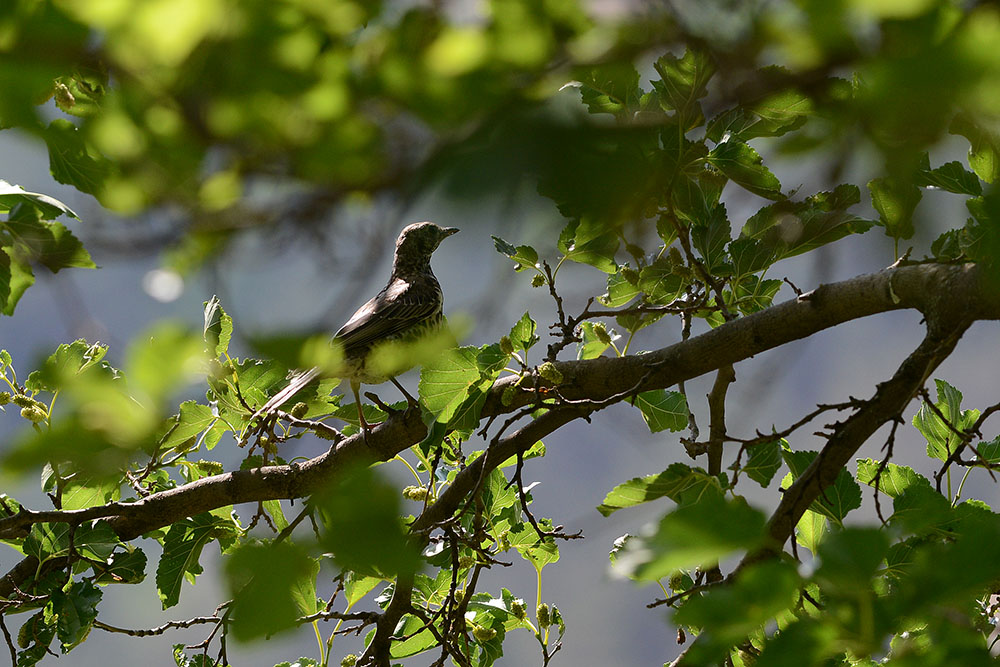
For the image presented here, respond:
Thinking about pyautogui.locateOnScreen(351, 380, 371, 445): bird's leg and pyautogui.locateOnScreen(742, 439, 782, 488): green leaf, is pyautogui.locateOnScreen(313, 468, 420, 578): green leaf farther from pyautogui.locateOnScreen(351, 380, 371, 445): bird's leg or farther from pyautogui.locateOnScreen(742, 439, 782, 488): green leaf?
pyautogui.locateOnScreen(351, 380, 371, 445): bird's leg

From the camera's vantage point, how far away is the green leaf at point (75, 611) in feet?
6.73

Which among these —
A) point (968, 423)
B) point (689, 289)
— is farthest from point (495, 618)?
point (968, 423)

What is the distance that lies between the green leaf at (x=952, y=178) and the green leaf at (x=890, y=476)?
0.67m

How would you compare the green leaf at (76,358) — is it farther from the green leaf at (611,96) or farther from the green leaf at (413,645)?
the green leaf at (611,96)

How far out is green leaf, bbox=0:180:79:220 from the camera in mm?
1610

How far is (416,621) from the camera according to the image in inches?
91.7

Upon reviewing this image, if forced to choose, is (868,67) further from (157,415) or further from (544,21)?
(157,415)

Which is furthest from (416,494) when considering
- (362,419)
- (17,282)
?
(17,282)

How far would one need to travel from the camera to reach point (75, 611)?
2086 millimetres

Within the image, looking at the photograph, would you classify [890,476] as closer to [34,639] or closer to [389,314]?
[389,314]

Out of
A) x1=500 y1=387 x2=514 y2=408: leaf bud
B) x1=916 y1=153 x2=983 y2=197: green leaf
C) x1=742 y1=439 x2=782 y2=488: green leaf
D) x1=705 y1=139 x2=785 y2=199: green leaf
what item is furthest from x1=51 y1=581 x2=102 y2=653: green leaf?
x1=916 y1=153 x2=983 y2=197: green leaf

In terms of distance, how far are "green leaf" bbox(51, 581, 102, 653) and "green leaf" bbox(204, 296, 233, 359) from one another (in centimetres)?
76

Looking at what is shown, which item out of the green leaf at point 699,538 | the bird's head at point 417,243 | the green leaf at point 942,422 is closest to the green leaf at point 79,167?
the green leaf at point 699,538

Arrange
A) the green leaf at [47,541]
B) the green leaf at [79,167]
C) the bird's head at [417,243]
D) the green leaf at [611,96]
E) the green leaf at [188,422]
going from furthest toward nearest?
the bird's head at [417,243], the green leaf at [47,541], the green leaf at [188,422], the green leaf at [611,96], the green leaf at [79,167]
